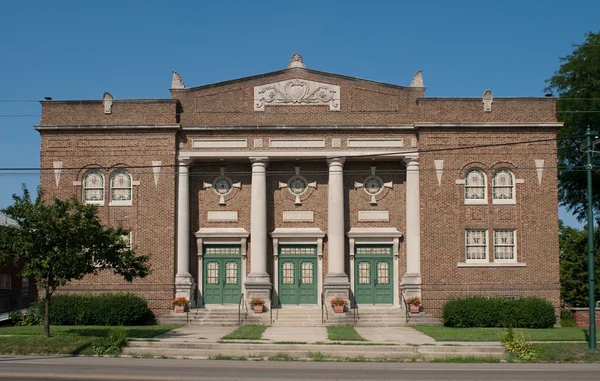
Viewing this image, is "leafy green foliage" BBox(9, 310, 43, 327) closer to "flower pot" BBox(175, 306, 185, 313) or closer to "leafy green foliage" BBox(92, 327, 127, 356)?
"flower pot" BBox(175, 306, 185, 313)

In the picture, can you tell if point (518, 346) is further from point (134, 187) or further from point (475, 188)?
point (134, 187)

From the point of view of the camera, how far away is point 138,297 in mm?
29766

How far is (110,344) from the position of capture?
21625 mm

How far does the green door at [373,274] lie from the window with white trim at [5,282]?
19.0 meters

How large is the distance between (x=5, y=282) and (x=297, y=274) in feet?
55.3

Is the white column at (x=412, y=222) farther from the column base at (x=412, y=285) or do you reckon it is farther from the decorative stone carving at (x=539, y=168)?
the decorative stone carving at (x=539, y=168)

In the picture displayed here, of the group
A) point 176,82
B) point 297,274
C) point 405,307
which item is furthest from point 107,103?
point 405,307

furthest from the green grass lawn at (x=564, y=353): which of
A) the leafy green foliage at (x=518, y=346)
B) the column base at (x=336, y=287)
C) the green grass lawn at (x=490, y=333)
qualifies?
the column base at (x=336, y=287)

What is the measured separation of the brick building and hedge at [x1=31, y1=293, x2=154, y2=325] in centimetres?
106

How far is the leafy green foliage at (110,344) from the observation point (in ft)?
70.4

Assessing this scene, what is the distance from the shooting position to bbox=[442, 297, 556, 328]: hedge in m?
28.8

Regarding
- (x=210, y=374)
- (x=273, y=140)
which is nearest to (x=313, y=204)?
(x=273, y=140)

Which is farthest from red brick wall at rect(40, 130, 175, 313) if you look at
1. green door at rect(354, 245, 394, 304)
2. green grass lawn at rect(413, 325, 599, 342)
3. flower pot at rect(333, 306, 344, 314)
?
green grass lawn at rect(413, 325, 599, 342)

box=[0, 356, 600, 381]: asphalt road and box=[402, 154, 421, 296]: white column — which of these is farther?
box=[402, 154, 421, 296]: white column
